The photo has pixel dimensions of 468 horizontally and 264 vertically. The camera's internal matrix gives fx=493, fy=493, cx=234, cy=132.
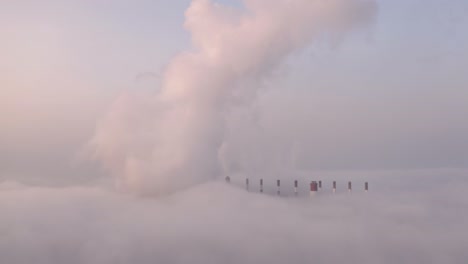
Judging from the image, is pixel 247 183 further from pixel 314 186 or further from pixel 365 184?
pixel 365 184

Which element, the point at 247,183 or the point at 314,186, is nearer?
the point at 314,186

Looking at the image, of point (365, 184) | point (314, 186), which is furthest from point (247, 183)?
point (365, 184)

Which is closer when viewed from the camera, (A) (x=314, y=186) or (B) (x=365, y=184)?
(A) (x=314, y=186)
